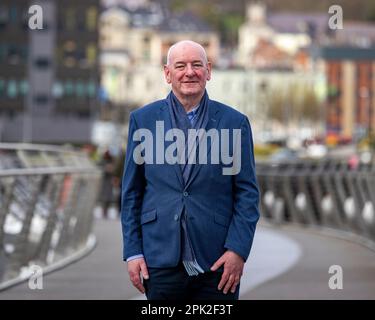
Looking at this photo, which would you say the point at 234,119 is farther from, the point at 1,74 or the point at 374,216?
the point at 1,74

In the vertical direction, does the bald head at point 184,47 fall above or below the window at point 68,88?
above

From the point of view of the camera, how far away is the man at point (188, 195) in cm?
787

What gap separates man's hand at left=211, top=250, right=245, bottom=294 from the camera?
782 centimetres

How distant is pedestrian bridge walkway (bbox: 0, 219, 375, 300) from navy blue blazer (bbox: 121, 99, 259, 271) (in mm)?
6303

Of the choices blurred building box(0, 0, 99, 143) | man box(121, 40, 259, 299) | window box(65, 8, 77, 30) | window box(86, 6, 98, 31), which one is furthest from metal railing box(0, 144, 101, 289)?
window box(86, 6, 98, 31)

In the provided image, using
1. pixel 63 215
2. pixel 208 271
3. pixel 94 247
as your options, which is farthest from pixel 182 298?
pixel 94 247

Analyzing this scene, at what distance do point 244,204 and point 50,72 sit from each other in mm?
143296

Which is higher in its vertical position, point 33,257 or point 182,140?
point 182,140

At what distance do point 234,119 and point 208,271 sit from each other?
72 centimetres

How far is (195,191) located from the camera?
7.92 meters

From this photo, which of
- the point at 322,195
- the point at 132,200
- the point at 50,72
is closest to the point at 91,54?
the point at 50,72

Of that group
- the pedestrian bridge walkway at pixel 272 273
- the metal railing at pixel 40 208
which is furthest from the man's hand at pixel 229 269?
the metal railing at pixel 40 208

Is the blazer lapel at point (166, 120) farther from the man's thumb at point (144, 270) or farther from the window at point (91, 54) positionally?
the window at point (91, 54)

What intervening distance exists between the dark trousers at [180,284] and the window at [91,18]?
476 feet
